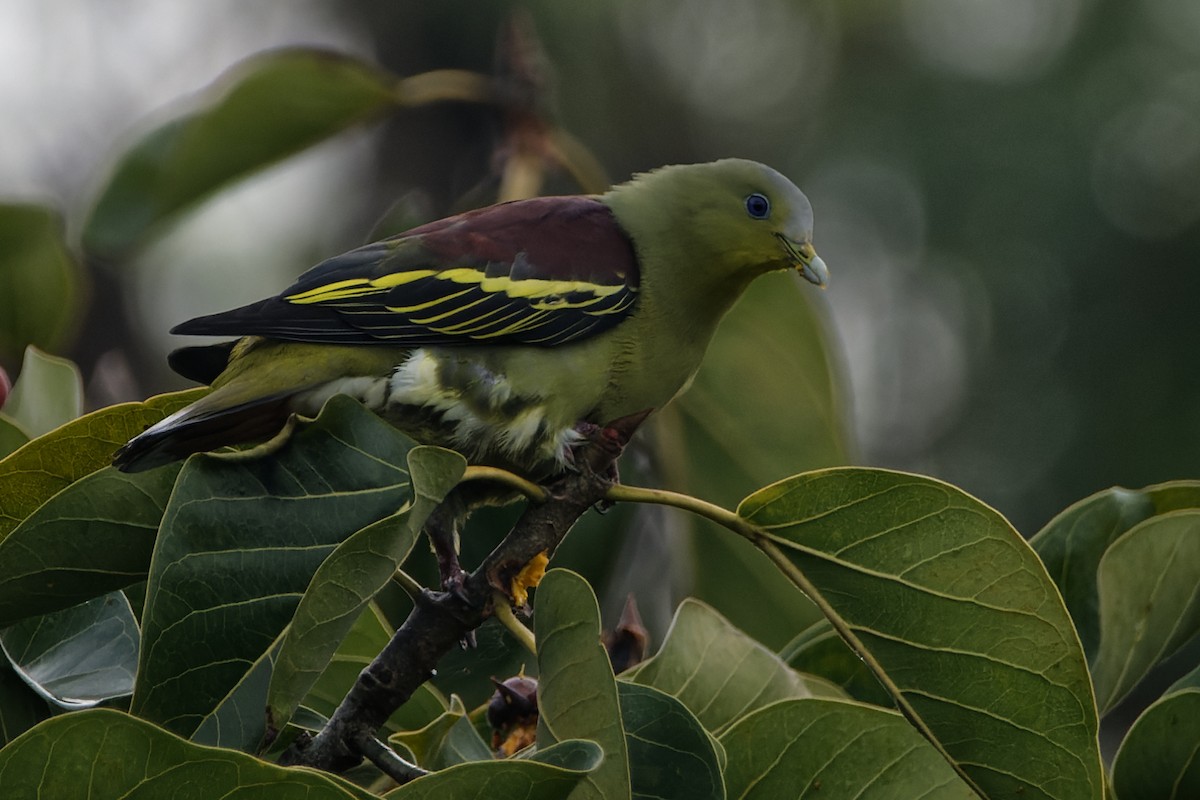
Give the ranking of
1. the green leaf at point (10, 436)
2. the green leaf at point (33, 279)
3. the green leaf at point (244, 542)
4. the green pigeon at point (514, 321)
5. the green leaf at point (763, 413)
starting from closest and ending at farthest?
the green leaf at point (244, 542), the green leaf at point (10, 436), the green pigeon at point (514, 321), the green leaf at point (33, 279), the green leaf at point (763, 413)

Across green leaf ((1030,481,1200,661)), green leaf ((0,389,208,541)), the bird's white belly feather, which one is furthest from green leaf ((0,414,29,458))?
green leaf ((1030,481,1200,661))

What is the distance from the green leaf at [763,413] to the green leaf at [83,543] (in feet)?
5.47

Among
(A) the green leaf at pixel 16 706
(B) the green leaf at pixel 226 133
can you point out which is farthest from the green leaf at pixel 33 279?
(A) the green leaf at pixel 16 706

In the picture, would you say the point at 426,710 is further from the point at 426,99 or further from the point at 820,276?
the point at 426,99

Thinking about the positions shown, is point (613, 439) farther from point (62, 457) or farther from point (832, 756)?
point (62, 457)

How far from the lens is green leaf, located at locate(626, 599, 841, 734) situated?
1950mm

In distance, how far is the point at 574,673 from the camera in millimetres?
1561

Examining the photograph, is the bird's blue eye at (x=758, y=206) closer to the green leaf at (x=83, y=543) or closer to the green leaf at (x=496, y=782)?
the green leaf at (x=83, y=543)

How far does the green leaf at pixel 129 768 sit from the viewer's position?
1.31 m

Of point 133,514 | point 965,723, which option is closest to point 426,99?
point 133,514

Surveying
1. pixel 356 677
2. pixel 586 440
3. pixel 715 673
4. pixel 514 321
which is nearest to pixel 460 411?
pixel 514 321

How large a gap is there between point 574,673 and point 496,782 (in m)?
0.21

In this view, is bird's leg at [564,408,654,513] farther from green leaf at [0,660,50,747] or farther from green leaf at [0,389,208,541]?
green leaf at [0,660,50,747]

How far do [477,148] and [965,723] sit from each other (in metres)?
8.13
